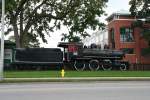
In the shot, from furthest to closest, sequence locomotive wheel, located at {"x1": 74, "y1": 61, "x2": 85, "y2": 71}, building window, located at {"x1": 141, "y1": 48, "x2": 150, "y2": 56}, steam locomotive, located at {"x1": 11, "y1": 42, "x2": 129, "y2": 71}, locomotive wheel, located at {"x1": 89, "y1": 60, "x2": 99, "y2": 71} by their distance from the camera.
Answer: building window, located at {"x1": 141, "y1": 48, "x2": 150, "y2": 56} < locomotive wheel, located at {"x1": 89, "y1": 60, "x2": 99, "y2": 71} < locomotive wheel, located at {"x1": 74, "y1": 61, "x2": 85, "y2": 71} < steam locomotive, located at {"x1": 11, "y1": 42, "x2": 129, "y2": 71}

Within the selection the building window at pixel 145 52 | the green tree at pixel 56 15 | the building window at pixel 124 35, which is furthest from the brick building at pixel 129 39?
the green tree at pixel 56 15

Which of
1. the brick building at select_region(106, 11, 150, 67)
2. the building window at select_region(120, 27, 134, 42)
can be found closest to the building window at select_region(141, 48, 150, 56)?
the brick building at select_region(106, 11, 150, 67)

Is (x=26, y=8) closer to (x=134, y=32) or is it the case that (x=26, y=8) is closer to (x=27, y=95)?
(x=134, y=32)

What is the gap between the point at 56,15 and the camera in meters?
57.4

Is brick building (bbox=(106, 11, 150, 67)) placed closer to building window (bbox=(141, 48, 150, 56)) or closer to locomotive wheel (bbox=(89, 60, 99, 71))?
building window (bbox=(141, 48, 150, 56))

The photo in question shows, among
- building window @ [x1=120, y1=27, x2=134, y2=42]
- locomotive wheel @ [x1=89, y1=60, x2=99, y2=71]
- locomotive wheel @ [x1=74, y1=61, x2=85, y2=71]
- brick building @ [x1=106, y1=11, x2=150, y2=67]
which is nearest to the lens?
locomotive wheel @ [x1=74, y1=61, x2=85, y2=71]

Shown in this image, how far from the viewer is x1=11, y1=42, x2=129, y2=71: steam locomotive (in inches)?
1882

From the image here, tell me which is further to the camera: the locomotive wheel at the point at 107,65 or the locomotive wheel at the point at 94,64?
the locomotive wheel at the point at 107,65

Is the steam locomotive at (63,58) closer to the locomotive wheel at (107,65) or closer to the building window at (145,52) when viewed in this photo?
the locomotive wheel at (107,65)

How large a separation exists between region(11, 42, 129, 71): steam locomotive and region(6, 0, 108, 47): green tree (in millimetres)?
6660

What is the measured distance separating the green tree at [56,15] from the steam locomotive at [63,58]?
21.9 feet

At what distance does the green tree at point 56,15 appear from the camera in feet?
180

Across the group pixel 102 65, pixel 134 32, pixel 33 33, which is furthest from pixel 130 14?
pixel 102 65

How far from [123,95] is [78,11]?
39.9 metres
